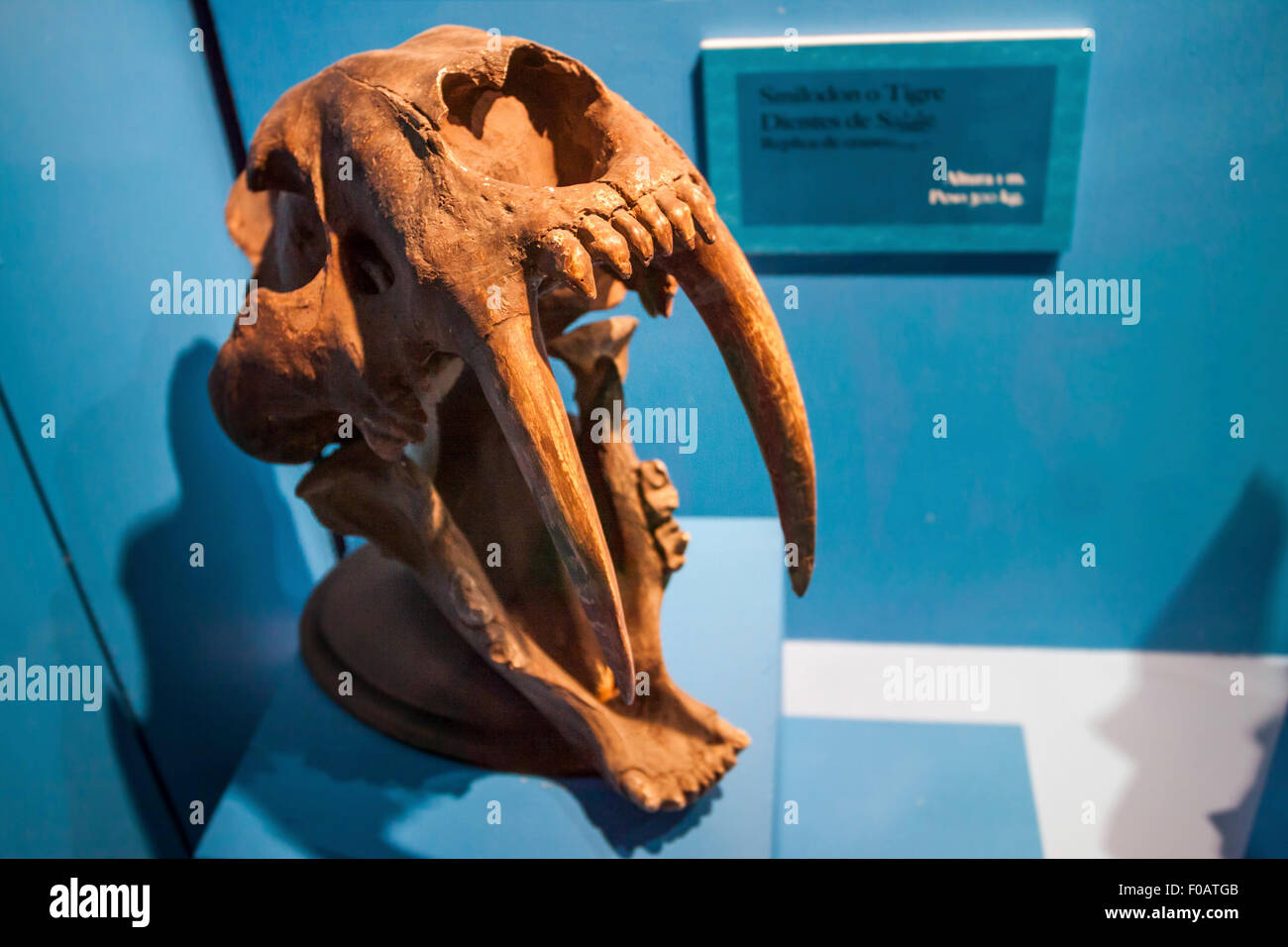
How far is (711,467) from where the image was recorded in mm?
2336

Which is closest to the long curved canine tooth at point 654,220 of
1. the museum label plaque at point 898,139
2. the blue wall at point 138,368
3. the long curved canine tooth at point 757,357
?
the long curved canine tooth at point 757,357

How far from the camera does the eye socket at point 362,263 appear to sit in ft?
4.88

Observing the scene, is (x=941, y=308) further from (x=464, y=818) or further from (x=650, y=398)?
(x=464, y=818)

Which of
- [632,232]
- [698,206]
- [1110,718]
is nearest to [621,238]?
[632,232]

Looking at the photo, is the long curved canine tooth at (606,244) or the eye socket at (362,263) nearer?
the long curved canine tooth at (606,244)

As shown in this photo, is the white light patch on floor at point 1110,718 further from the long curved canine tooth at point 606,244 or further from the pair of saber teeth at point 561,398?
the long curved canine tooth at point 606,244

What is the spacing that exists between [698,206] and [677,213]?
0.05m

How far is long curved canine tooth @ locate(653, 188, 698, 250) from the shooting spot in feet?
4.39

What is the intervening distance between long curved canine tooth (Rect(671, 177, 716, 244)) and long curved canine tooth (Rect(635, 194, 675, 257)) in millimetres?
54

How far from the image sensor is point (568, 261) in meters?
1.25

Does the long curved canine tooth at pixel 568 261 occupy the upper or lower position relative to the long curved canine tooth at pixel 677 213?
lower

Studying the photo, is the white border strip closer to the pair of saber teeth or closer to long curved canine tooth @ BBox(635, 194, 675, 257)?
the pair of saber teeth

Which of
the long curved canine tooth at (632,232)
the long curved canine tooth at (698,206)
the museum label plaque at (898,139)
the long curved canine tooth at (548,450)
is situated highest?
the museum label plaque at (898,139)

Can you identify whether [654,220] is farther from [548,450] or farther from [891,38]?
[891,38]
